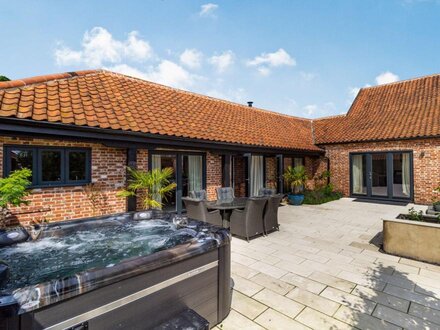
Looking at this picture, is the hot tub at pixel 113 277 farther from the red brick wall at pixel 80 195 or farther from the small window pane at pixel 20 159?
the small window pane at pixel 20 159

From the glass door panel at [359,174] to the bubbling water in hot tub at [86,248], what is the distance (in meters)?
10.9

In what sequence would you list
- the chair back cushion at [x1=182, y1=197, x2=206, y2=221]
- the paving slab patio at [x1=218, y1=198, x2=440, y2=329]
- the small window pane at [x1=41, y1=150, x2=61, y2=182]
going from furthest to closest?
the chair back cushion at [x1=182, y1=197, x2=206, y2=221] < the small window pane at [x1=41, y1=150, x2=61, y2=182] < the paving slab patio at [x1=218, y1=198, x2=440, y2=329]

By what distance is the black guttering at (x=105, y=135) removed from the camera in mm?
4477

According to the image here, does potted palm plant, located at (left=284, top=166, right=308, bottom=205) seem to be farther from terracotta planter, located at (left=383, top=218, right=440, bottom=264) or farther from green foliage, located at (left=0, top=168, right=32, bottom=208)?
green foliage, located at (left=0, top=168, right=32, bottom=208)

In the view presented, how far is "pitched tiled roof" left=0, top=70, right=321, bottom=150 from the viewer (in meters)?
5.18

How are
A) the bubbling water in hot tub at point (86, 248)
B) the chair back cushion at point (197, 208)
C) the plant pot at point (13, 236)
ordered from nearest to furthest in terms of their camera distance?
the bubbling water in hot tub at point (86, 248) < the plant pot at point (13, 236) < the chair back cushion at point (197, 208)

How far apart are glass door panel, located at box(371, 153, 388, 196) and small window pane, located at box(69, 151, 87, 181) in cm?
1224

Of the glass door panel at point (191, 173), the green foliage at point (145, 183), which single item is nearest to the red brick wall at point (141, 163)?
the green foliage at point (145, 183)

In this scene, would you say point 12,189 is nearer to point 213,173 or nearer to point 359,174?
point 213,173

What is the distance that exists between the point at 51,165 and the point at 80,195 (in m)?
0.92

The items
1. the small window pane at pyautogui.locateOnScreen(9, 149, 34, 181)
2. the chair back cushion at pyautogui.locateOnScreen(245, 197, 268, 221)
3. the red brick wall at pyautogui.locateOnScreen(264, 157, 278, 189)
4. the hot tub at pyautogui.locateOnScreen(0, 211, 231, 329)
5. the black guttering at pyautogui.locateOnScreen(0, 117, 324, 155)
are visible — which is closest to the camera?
the hot tub at pyautogui.locateOnScreen(0, 211, 231, 329)

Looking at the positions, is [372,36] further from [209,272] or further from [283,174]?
[209,272]

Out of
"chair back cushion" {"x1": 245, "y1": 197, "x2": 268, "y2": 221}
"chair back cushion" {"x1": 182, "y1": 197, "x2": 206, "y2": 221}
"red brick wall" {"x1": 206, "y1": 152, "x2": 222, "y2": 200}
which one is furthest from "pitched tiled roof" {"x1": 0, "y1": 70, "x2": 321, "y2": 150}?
"chair back cushion" {"x1": 245, "y1": 197, "x2": 268, "y2": 221}

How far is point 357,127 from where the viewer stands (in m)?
12.3
